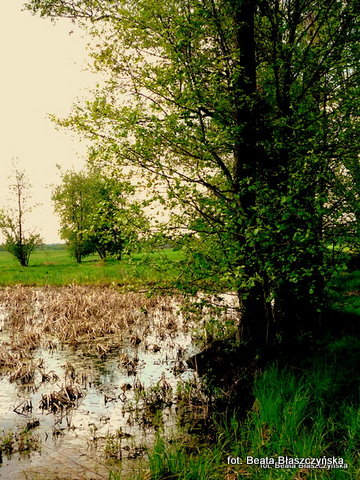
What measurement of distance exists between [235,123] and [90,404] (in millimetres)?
6606

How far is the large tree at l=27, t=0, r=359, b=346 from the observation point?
8.16 meters

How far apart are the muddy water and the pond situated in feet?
0.06

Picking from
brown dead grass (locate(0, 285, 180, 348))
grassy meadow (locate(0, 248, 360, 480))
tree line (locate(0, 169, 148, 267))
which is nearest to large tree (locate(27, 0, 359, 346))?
grassy meadow (locate(0, 248, 360, 480))

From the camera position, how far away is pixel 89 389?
9500mm

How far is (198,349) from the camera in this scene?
1261cm

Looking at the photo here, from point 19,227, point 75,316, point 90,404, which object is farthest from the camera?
point 19,227

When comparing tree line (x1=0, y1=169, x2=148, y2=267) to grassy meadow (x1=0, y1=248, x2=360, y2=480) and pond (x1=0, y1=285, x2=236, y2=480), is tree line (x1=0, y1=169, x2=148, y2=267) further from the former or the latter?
grassy meadow (x1=0, y1=248, x2=360, y2=480)

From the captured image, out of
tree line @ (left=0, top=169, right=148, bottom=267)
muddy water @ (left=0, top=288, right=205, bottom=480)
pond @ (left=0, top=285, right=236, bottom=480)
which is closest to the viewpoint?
muddy water @ (left=0, top=288, right=205, bottom=480)

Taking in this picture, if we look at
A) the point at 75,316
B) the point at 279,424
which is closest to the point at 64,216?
the point at 75,316

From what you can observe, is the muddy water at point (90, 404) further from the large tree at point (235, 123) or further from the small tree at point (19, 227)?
the small tree at point (19, 227)

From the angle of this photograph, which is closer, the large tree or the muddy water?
the muddy water

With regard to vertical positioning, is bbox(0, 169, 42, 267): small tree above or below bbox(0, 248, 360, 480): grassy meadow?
above

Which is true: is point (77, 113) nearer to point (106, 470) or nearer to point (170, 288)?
point (170, 288)

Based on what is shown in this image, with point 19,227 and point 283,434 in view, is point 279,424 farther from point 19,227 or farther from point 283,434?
point 19,227
